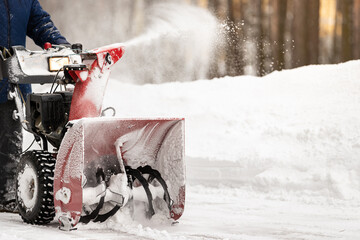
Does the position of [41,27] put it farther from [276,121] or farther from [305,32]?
[305,32]

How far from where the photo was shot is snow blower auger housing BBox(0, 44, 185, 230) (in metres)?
3.77

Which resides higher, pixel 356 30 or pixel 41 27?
pixel 356 30

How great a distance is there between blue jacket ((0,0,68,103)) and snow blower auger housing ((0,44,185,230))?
0.36 meters

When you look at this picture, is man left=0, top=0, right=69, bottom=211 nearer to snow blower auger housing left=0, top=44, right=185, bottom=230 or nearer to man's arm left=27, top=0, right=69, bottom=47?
man's arm left=27, top=0, right=69, bottom=47

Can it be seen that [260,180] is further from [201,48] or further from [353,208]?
[201,48]

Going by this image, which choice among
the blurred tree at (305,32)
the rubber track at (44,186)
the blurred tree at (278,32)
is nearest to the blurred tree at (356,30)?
the blurred tree at (305,32)

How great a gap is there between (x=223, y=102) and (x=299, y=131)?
220 centimetres

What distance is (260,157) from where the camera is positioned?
638 cm

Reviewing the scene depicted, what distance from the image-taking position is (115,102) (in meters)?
9.91

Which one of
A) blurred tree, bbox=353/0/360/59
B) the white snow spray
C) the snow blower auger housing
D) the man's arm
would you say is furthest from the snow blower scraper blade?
the white snow spray

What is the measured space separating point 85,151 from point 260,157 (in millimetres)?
2701

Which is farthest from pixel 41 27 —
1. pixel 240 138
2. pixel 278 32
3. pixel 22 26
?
pixel 278 32

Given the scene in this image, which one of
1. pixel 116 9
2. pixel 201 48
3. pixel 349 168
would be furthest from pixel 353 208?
pixel 116 9

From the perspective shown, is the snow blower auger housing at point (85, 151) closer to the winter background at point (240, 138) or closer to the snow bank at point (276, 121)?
the winter background at point (240, 138)
